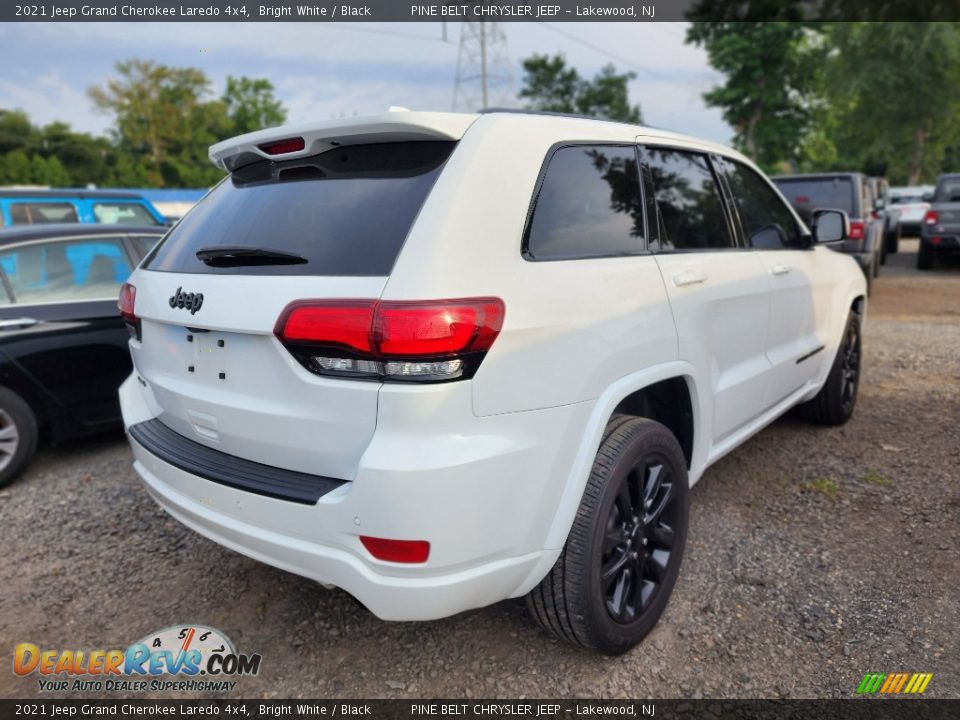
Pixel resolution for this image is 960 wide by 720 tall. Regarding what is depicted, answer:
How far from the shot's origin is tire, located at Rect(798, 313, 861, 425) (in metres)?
4.32

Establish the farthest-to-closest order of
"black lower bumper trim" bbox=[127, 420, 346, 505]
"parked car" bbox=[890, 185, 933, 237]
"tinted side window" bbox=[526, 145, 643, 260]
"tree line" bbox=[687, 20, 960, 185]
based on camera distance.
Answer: "tree line" bbox=[687, 20, 960, 185] < "parked car" bbox=[890, 185, 933, 237] < "tinted side window" bbox=[526, 145, 643, 260] < "black lower bumper trim" bbox=[127, 420, 346, 505]

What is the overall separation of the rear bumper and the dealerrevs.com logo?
0.60 m

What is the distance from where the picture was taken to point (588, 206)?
7.61 ft

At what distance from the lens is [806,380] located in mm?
3900

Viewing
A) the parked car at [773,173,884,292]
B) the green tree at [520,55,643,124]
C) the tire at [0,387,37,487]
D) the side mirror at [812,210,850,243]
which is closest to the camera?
the tire at [0,387,37,487]

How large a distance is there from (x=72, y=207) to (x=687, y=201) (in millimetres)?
9443

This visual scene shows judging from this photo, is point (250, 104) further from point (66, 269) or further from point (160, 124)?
point (66, 269)

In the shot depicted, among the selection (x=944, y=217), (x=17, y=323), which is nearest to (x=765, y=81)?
(x=944, y=217)

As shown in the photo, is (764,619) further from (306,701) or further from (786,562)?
(306,701)

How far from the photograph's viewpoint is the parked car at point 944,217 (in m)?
12.1

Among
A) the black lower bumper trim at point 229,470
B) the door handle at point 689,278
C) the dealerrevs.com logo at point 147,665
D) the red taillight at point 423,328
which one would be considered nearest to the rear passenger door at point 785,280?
the door handle at point 689,278

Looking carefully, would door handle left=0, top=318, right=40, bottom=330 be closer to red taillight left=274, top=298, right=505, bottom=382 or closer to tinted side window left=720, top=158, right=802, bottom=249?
red taillight left=274, top=298, right=505, bottom=382

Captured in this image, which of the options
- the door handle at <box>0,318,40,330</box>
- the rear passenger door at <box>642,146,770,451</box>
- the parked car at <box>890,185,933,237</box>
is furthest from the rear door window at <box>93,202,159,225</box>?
the parked car at <box>890,185,933,237</box>

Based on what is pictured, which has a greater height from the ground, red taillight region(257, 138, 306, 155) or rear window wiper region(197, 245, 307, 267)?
red taillight region(257, 138, 306, 155)
